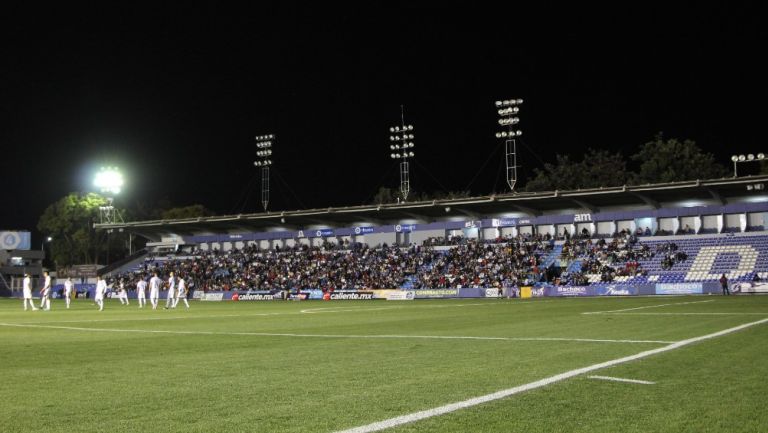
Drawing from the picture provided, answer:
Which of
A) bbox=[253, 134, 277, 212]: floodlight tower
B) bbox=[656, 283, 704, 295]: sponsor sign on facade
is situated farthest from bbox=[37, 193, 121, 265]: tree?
bbox=[656, 283, 704, 295]: sponsor sign on facade

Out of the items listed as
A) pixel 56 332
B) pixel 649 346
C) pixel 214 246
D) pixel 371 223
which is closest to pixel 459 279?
pixel 371 223

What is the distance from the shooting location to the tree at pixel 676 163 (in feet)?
281

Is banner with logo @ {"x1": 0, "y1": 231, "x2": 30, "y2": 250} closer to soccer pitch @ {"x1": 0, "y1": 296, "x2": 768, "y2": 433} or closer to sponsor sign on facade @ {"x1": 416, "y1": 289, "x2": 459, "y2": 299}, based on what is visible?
sponsor sign on facade @ {"x1": 416, "y1": 289, "x2": 459, "y2": 299}

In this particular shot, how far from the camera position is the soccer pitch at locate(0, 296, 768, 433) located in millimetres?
6828

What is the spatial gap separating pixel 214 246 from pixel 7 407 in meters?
78.9

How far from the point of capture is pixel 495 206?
66.6m

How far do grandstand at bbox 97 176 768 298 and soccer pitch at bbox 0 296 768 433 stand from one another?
4075cm

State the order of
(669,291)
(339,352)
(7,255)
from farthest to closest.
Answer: (7,255) < (669,291) < (339,352)

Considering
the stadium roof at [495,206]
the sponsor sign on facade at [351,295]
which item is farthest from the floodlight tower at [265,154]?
the sponsor sign on facade at [351,295]

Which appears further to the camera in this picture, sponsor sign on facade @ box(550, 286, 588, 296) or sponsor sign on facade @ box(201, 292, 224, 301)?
sponsor sign on facade @ box(201, 292, 224, 301)

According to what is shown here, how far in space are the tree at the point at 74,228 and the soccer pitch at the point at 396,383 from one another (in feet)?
322

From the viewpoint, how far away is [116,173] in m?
86.8

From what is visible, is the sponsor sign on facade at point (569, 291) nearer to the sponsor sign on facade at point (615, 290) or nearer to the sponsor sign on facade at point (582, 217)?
the sponsor sign on facade at point (615, 290)

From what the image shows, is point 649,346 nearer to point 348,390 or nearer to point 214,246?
point 348,390
